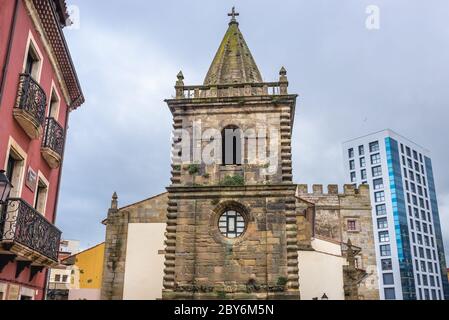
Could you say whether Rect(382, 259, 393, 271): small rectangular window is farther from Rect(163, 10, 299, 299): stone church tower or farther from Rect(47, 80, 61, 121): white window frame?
Rect(47, 80, 61, 121): white window frame

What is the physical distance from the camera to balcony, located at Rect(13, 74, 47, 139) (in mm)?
10055

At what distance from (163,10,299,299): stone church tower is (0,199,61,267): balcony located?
7137 millimetres

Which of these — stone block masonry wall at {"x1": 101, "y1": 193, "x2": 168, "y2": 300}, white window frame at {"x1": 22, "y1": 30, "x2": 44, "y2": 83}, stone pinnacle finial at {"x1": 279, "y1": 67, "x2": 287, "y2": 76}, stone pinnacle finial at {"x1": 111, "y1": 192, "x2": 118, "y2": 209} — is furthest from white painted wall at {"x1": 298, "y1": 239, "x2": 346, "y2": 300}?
white window frame at {"x1": 22, "y1": 30, "x2": 44, "y2": 83}

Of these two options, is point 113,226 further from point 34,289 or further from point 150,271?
point 34,289

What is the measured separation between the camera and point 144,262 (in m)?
22.9

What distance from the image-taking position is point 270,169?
18.7 meters

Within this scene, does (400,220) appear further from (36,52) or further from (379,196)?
(36,52)

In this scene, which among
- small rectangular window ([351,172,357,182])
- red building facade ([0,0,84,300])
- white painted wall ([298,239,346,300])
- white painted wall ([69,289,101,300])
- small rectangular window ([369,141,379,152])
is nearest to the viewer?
red building facade ([0,0,84,300])

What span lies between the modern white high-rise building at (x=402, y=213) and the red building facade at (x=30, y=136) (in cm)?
6702

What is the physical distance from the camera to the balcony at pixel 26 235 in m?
8.94

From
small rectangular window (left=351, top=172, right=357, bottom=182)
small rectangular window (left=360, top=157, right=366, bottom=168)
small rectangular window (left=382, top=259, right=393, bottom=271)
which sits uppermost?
small rectangular window (left=360, top=157, right=366, bottom=168)

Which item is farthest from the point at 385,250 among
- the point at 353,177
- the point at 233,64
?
the point at 233,64

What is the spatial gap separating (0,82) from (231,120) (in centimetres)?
1153

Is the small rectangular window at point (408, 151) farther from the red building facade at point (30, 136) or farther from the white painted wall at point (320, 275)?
the red building facade at point (30, 136)
